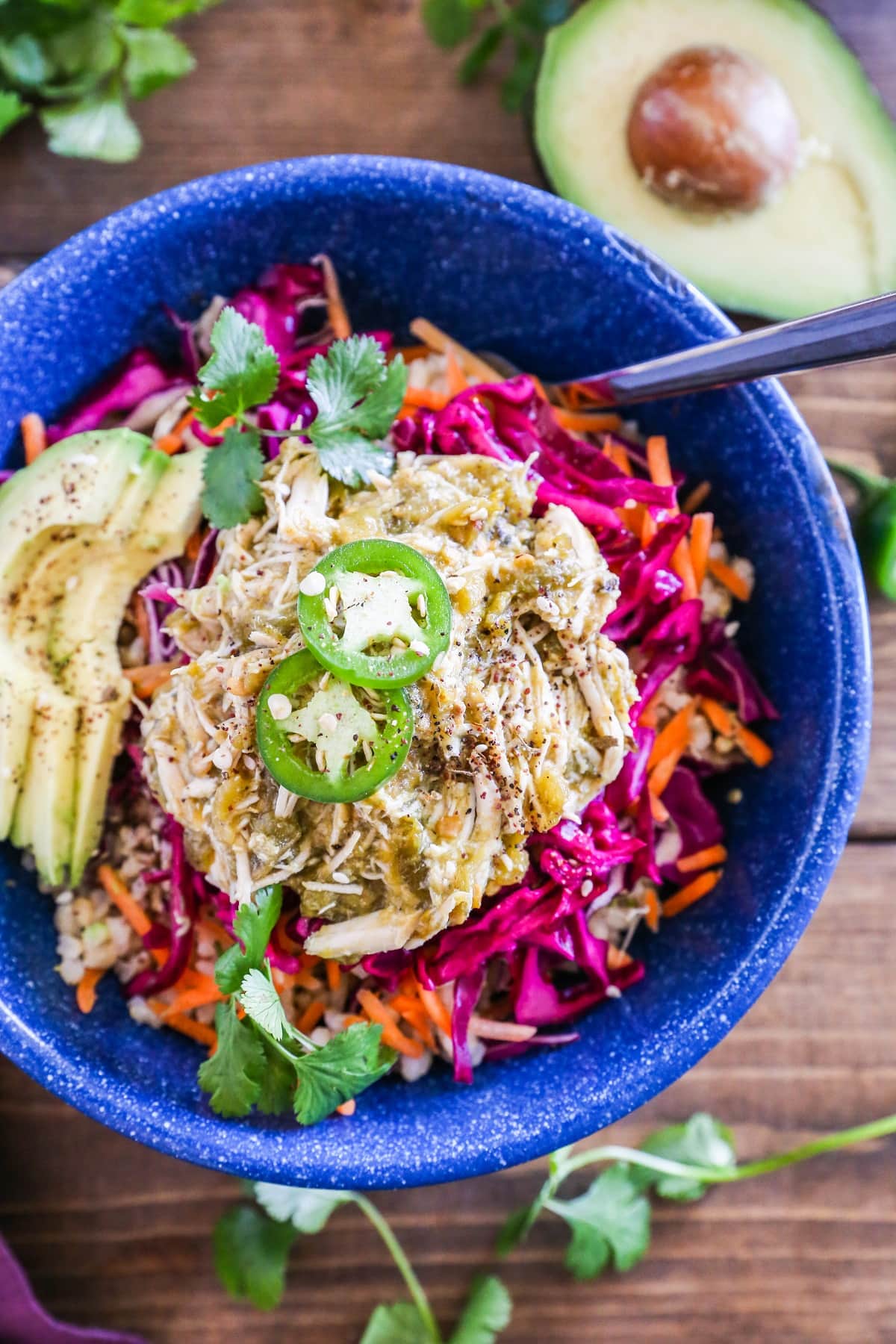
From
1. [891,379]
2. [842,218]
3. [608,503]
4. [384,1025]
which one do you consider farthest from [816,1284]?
[842,218]

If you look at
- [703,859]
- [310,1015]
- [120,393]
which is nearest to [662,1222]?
[703,859]

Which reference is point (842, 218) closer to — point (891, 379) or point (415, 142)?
point (891, 379)

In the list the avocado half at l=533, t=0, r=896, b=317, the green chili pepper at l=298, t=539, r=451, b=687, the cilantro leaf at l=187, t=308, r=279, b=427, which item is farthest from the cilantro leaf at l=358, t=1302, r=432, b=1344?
the avocado half at l=533, t=0, r=896, b=317

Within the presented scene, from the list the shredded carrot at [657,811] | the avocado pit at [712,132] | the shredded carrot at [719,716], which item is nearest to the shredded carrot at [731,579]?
the shredded carrot at [719,716]

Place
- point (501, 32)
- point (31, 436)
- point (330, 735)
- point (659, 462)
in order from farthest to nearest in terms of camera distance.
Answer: point (501, 32) → point (659, 462) → point (31, 436) → point (330, 735)

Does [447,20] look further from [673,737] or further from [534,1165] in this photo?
[534,1165]

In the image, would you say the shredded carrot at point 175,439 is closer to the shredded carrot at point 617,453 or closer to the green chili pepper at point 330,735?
the green chili pepper at point 330,735
